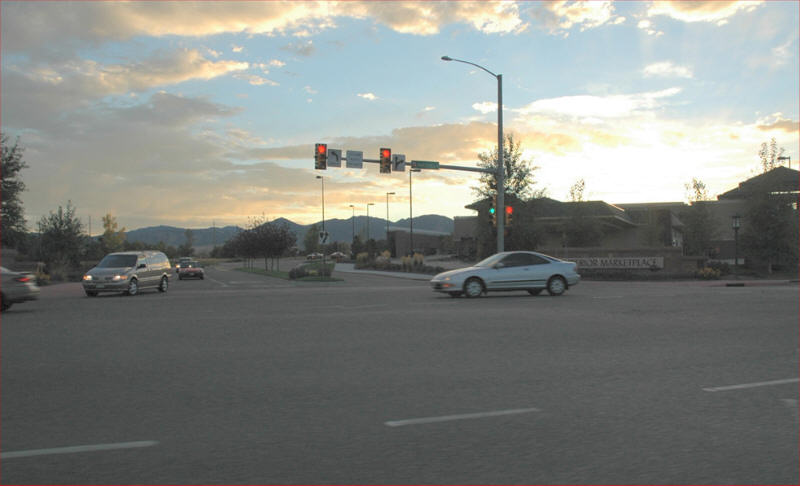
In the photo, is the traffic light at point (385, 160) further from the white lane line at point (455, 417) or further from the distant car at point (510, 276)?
the white lane line at point (455, 417)

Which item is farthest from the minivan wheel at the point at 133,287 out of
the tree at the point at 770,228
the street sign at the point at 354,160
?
the tree at the point at 770,228

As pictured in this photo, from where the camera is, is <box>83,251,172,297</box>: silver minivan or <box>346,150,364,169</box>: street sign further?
<box>346,150,364,169</box>: street sign

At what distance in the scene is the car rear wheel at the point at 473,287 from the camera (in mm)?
20906

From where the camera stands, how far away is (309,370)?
8320 millimetres

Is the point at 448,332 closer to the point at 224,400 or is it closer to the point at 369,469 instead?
the point at 224,400

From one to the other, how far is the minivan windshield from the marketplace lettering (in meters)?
27.4

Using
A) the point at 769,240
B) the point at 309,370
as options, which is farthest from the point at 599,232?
the point at 309,370

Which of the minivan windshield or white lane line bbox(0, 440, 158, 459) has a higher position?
the minivan windshield

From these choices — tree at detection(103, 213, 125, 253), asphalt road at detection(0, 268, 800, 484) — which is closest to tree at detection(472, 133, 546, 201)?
asphalt road at detection(0, 268, 800, 484)

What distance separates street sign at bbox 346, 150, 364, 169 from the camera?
93.6 ft

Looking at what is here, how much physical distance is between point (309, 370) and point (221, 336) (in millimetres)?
3932

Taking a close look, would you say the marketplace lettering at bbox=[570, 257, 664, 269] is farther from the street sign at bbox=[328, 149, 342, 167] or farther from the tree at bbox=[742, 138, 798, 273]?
the street sign at bbox=[328, 149, 342, 167]

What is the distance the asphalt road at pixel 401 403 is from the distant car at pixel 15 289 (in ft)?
13.2

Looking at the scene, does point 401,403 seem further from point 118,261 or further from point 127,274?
point 118,261
